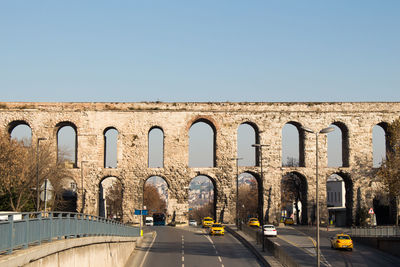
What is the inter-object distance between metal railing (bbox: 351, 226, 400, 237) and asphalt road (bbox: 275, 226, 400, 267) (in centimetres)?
142

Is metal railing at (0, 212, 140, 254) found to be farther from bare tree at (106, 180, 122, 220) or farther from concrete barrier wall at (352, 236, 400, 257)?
bare tree at (106, 180, 122, 220)

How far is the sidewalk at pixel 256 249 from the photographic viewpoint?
130ft

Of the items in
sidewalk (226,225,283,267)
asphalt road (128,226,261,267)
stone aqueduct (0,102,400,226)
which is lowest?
asphalt road (128,226,261,267)

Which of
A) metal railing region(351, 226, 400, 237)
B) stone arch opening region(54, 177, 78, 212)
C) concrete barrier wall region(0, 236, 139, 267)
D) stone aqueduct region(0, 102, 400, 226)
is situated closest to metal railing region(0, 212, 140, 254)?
concrete barrier wall region(0, 236, 139, 267)

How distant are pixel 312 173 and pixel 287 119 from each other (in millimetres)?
7181

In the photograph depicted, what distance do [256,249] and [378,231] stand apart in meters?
12.5

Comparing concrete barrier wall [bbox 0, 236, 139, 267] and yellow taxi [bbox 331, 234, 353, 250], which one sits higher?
concrete barrier wall [bbox 0, 236, 139, 267]

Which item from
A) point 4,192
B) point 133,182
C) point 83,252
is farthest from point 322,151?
point 83,252

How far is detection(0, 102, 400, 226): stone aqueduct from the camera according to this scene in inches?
3014

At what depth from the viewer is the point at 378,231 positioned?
5388cm

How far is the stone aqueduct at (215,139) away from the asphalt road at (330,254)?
16224 millimetres

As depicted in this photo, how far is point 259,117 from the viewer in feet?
256

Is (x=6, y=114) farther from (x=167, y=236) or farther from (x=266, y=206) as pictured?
(x=266, y=206)

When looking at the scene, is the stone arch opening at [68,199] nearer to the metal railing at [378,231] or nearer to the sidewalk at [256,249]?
the sidewalk at [256,249]
